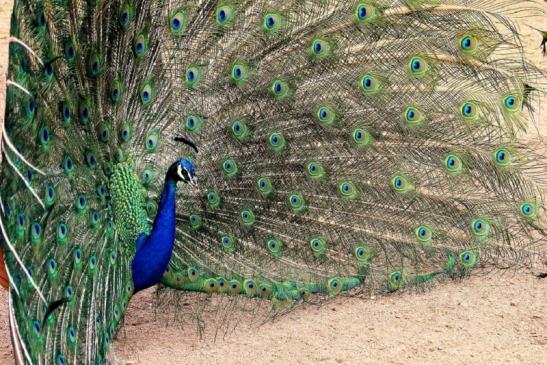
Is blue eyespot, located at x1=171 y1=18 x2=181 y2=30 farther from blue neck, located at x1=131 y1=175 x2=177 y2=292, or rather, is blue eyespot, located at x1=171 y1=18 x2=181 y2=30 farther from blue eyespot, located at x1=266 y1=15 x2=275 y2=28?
blue neck, located at x1=131 y1=175 x2=177 y2=292

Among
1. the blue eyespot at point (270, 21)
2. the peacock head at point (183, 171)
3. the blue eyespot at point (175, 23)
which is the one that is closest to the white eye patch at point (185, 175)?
the peacock head at point (183, 171)

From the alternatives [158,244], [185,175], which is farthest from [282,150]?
[158,244]

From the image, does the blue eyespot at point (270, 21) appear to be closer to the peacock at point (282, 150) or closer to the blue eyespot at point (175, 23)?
the peacock at point (282, 150)

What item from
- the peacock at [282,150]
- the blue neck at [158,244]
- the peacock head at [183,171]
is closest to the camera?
the peacock at [282,150]

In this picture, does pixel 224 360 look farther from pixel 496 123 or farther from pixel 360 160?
pixel 496 123

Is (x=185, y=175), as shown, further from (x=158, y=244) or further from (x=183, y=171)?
(x=158, y=244)

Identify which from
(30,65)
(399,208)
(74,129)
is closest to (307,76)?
(399,208)

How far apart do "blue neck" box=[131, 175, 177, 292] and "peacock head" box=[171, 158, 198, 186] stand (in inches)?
1.9

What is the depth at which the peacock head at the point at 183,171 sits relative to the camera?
3.06m

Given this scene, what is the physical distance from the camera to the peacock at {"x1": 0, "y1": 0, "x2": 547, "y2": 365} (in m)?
2.93

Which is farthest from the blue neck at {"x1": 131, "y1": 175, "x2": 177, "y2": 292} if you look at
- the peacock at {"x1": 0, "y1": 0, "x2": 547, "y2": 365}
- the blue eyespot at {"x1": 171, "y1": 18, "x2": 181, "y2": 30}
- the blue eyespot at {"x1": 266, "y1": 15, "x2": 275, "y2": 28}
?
the blue eyespot at {"x1": 266, "y1": 15, "x2": 275, "y2": 28}

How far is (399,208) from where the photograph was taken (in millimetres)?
3490

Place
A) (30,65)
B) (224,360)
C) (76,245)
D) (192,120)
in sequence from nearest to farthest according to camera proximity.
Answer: (30,65) < (76,245) < (192,120) < (224,360)

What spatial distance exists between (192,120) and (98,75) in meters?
0.48
